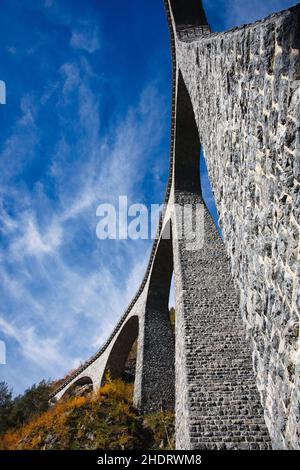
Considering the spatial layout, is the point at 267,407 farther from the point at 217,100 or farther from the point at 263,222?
the point at 217,100

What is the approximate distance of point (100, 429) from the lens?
35.1 feet

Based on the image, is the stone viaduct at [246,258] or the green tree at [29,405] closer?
A: the stone viaduct at [246,258]

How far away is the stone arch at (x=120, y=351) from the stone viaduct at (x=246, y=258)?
1123 cm

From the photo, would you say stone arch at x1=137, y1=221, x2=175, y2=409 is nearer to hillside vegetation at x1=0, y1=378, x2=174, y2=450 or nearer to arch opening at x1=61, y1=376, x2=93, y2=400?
hillside vegetation at x1=0, y1=378, x2=174, y2=450

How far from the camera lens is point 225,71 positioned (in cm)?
386

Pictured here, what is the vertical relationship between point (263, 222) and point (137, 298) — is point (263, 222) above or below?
below

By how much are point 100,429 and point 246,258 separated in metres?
9.55

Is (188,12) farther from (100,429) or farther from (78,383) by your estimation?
(78,383)

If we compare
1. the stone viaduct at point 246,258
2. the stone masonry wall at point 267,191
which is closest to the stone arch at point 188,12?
the stone viaduct at point 246,258

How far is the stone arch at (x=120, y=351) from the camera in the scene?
20.6 metres

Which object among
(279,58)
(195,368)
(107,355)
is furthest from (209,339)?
(107,355)

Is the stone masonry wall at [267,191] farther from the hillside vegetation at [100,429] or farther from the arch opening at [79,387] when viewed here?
the arch opening at [79,387]

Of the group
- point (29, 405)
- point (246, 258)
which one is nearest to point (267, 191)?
point (246, 258)
